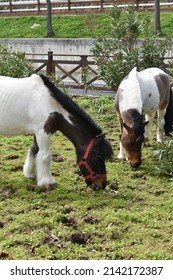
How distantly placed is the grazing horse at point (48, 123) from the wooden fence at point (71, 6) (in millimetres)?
19916

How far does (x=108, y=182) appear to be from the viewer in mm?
7031

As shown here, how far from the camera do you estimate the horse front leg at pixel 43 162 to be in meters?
6.69

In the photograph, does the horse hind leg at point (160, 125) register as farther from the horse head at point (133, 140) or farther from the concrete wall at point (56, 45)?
the concrete wall at point (56, 45)

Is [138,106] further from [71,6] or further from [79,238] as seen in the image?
[71,6]

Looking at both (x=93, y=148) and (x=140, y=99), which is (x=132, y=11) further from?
(x=93, y=148)

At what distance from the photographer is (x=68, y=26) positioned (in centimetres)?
2691

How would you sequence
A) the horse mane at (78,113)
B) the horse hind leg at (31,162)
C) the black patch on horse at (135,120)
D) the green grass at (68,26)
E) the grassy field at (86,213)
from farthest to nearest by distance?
1. the green grass at (68,26)
2. the black patch on horse at (135,120)
3. the horse hind leg at (31,162)
4. the horse mane at (78,113)
5. the grassy field at (86,213)

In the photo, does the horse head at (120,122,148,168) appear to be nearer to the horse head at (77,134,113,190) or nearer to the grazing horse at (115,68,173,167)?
the grazing horse at (115,68,173,167)

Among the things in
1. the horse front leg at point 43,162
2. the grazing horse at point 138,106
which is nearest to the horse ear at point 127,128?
the grazing horse at point 138,106

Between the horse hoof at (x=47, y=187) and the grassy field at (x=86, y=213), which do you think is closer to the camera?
the grassy field at (x=86, y=213)

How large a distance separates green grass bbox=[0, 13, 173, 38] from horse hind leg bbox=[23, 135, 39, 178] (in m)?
17.3

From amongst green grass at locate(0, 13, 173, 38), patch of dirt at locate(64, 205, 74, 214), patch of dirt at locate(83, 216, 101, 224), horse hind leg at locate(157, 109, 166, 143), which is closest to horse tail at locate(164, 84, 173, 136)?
horse hind leg at locate(157, 109, 166, 143)

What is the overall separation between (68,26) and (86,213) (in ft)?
73.0

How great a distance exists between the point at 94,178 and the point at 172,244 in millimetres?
1814
